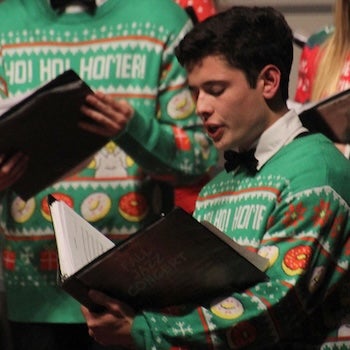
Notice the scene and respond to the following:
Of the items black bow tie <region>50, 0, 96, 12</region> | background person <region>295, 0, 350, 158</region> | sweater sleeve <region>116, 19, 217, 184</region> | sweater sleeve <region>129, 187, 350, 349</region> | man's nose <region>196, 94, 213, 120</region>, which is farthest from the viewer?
background person <region>295, 0, 350, 158</region>

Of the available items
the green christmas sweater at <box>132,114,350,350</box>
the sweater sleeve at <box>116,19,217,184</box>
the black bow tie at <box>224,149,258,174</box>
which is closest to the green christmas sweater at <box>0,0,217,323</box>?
the sweater sleeve at <box>116,19,217,184</box>

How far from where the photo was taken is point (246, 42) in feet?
6.23

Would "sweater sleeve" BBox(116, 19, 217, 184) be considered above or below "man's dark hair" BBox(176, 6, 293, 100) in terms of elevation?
below

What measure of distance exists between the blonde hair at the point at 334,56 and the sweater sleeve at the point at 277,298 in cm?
73

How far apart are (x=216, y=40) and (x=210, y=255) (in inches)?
16.3

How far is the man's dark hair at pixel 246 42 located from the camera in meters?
1.90

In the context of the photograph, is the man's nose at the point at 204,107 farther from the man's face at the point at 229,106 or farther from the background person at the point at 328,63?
the background person at the point at 328,63

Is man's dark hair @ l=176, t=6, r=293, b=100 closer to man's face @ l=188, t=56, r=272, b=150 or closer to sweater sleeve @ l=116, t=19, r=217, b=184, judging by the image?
man's face @ l=188, t=56, r=272, b=150

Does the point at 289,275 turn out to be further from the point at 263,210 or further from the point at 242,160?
the point at 242,160

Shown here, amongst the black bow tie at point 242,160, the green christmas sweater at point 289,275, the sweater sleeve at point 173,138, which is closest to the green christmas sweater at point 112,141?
the sweater sleeve at point 173,138

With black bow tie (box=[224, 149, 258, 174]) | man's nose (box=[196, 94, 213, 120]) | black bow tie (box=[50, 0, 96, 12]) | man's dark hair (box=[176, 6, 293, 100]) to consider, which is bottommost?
black bow tie (box=[224, 149, 258, 174])

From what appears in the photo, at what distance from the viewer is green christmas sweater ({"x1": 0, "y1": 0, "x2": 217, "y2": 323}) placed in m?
2.25

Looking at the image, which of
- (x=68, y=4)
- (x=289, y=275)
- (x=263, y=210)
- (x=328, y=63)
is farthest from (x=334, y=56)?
(x=289, y=275)

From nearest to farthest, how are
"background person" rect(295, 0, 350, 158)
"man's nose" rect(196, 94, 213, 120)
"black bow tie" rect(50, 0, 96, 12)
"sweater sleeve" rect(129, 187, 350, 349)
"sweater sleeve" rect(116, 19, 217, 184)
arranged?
"sweater sleeve" rect(129, 187, 350, 349) → "man's nose" rect(196, 94, 213, 120) → "sweater sleeve" rect(116, 19, 217, 184) → "black bow tie" rect(50, 0, 96, 12) → "background person" rect(295, 0, 350, 158)
